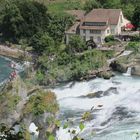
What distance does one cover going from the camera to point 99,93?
36.4 m

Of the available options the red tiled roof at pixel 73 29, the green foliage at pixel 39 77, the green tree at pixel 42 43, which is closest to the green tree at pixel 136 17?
the red tiled roof at pixel 73 29

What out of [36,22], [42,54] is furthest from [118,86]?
[36,22]

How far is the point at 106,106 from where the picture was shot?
33.2 m

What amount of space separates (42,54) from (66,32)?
197 inches

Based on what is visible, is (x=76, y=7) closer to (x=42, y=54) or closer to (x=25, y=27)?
(x=25, y=27)

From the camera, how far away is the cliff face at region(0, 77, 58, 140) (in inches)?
1013

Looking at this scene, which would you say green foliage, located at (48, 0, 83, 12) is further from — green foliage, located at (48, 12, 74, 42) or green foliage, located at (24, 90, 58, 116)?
green foliage, located at (24, 90, 58, 116)

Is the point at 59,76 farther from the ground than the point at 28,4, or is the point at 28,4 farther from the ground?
the point at 28,4

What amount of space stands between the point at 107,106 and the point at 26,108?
28.1ft

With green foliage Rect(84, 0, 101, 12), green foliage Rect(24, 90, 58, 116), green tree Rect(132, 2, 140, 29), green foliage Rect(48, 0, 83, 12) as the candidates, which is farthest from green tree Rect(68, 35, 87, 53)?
green foliage Rect(24, 90, 58, 116)

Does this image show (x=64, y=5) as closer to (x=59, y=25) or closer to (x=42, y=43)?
A: (x=59, y=25)

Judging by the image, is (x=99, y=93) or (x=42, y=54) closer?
(x=99, y=93)

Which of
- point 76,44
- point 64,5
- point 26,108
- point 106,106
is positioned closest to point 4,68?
point 76,44

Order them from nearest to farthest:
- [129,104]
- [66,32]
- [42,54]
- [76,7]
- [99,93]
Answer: [129,104], [99,93], [42,54], [66,32], [76,7]
